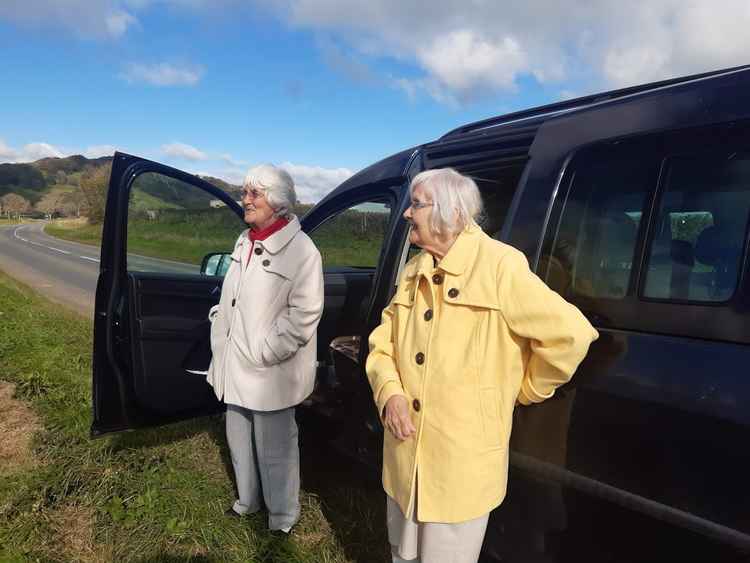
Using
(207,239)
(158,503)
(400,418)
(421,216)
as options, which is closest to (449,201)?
(421,216)

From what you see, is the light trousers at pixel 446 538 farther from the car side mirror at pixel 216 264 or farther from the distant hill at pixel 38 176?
the distant hill at pixel 38 176

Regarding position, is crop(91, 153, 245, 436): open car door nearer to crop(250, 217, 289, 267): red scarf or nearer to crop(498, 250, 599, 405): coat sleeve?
crop(250, 217, 289, 267): red scarf

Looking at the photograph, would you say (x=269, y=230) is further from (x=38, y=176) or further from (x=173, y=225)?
(x=38, y=176)

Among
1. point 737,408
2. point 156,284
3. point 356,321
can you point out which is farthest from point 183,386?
point 737,408

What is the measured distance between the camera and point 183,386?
3107 millimetres

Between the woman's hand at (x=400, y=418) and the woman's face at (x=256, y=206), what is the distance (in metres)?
1.13

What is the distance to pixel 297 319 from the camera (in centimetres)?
238

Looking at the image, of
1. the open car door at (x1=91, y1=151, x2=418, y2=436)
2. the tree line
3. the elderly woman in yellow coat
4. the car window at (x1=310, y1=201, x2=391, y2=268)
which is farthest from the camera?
the tree line

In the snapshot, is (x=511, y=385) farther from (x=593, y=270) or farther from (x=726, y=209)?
(x=726, y=209)

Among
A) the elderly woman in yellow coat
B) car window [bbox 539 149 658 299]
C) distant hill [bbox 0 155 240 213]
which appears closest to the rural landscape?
the elderly woman in yellow coat

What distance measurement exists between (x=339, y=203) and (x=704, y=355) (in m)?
2.25

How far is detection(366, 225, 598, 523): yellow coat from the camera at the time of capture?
1.50 metres

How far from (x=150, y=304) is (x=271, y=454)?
1043mm

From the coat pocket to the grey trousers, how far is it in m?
1.29
